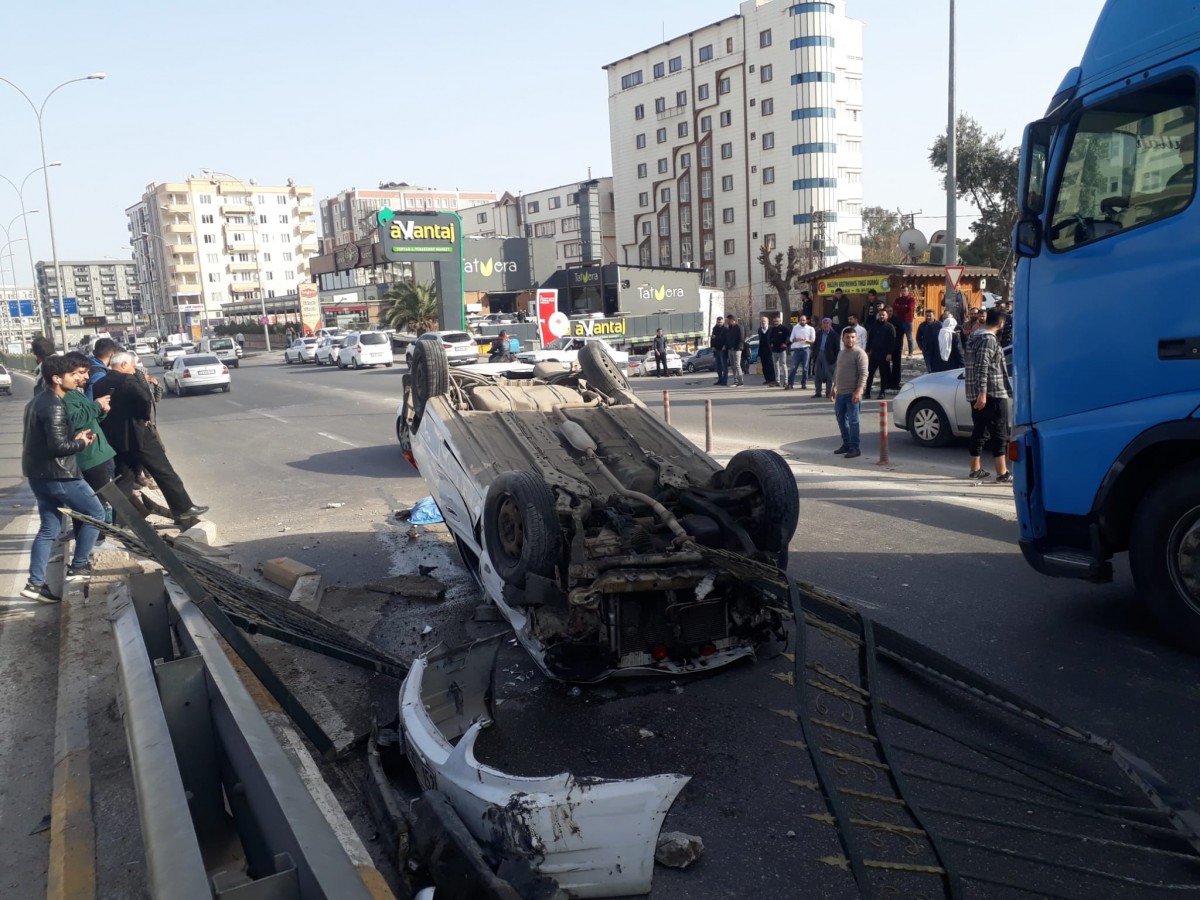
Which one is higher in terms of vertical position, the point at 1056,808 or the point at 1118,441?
the point at 1118,441

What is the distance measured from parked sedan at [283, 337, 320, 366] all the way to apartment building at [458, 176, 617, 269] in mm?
37374

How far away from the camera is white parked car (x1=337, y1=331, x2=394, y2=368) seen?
37250mm

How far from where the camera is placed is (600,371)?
790 cm

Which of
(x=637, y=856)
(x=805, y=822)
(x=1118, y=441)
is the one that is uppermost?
(x=1118, y=441)

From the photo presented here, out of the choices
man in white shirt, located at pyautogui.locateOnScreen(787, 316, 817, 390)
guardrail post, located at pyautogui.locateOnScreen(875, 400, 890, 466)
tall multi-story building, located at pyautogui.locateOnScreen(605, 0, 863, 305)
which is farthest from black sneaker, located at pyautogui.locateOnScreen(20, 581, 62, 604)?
tall multi-story building, located at pyautogui.locateOnScreen(605, 0, 863, 305)

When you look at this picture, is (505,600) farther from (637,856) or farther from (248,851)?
(248,851)

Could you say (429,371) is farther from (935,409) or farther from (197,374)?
(197,374)

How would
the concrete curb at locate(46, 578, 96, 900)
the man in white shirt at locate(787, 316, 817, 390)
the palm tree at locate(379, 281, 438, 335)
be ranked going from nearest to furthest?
the concrete curb at locate(46, 578, 96, 900) → the man in white shirt at locate(787, 316, 817, 390) → the palm tree at locate(379, 281, 438, 335)

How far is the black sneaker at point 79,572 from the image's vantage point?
664cm

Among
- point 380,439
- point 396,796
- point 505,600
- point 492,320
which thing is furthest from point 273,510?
point 492,320

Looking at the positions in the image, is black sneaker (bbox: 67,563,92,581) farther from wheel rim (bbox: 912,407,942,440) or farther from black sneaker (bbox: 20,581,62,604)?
wheel rim (bbox: 912,407,942,440)

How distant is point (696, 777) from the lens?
407 centimetres

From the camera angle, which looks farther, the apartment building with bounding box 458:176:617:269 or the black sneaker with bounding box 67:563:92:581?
the apartment building with bounding box 458:176:617:269

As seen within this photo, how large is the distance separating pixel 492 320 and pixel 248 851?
176 feet
